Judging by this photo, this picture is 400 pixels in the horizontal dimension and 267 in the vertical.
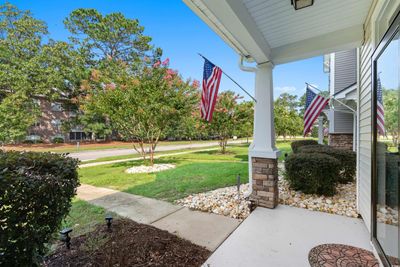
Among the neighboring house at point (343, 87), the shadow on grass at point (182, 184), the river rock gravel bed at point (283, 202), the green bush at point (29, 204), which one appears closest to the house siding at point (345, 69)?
the neighboring house at point (343, 87)

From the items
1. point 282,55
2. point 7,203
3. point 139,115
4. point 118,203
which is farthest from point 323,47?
point 139,115

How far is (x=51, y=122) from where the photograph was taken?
1022 inches

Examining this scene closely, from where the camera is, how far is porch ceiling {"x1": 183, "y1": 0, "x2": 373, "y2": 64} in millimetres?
2414

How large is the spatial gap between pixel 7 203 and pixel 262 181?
359 cm

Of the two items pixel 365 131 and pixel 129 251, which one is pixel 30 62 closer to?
pixel 129 251

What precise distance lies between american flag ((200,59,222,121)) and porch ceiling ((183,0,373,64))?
0.50 m

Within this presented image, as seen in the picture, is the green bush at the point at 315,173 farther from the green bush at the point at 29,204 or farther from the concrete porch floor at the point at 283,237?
the green bush at the point at 29,204

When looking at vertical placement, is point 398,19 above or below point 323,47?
below

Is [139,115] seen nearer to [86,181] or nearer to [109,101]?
[109,101]

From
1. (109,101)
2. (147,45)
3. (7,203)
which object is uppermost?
(147,45)

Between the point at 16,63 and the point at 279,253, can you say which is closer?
the point at 279,253

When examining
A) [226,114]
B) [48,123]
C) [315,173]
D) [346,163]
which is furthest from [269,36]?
[48,123]

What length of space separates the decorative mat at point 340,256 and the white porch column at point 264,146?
1312 millimetres

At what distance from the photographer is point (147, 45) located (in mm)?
26391
